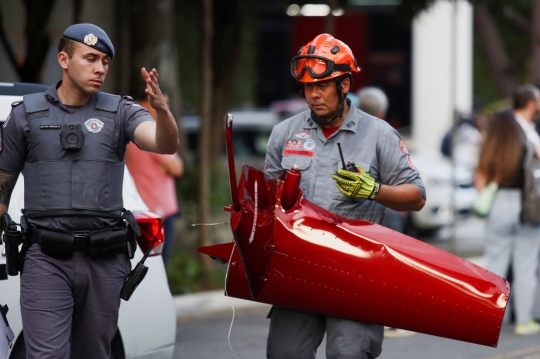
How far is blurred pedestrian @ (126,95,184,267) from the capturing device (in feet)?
25.4

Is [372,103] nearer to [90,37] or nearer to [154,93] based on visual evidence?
[90,37]

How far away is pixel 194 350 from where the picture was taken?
7.23 metres

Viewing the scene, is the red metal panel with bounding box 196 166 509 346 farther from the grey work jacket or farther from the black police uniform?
the black police uniform

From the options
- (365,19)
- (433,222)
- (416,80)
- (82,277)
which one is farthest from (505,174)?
(365,19)

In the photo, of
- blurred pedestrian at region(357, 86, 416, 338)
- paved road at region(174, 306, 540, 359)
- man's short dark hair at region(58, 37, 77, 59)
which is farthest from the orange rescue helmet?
blurred pedestrian at region(357, 86, 416, 338)

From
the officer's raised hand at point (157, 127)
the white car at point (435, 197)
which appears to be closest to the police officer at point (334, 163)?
the officer's raised hand at point (157, 127)

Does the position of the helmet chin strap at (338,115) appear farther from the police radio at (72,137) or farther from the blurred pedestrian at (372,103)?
the blurred pedestrian at (372,103)

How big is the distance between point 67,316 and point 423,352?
3.74 m

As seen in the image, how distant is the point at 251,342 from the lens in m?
7.59

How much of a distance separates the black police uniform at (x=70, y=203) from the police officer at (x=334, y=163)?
754mm

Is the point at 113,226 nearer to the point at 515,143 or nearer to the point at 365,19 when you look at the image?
the point at 515,143

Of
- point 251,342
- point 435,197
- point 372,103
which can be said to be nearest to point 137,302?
point 251,342

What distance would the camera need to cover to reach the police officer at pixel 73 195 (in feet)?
13.4

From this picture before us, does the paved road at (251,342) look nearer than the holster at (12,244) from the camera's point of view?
No
